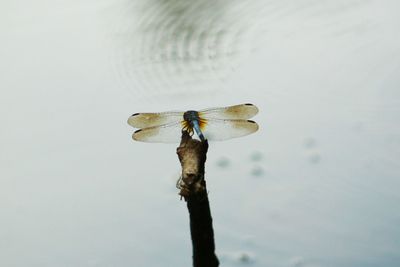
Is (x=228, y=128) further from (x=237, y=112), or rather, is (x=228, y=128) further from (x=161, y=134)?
(x=161, y=134)

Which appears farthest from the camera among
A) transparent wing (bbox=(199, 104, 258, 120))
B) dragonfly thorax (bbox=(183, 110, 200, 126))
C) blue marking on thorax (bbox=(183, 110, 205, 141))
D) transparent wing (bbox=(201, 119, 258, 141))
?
transparent wing (bbox=(199, 104, 258, 120))

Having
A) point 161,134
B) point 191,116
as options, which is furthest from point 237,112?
point 161,134

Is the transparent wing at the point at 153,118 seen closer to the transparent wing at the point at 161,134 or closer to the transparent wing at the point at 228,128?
the transparent wing at the point at 161,134

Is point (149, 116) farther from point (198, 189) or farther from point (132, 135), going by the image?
point (198, 189)

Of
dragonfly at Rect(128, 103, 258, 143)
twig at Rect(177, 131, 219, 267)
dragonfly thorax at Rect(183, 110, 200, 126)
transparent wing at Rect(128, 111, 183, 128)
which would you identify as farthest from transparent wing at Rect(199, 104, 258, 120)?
twig at Rect(177, 131, 219, 267)

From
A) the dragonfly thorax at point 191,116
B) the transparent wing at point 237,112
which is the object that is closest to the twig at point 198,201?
the dragonfly thorax at point 191,116

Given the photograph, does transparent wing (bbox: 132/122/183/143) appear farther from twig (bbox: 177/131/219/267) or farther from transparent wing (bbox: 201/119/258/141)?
twig (bbox: 177/131/219/267)

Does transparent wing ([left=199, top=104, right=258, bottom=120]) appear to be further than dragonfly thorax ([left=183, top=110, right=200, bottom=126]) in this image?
Yes
